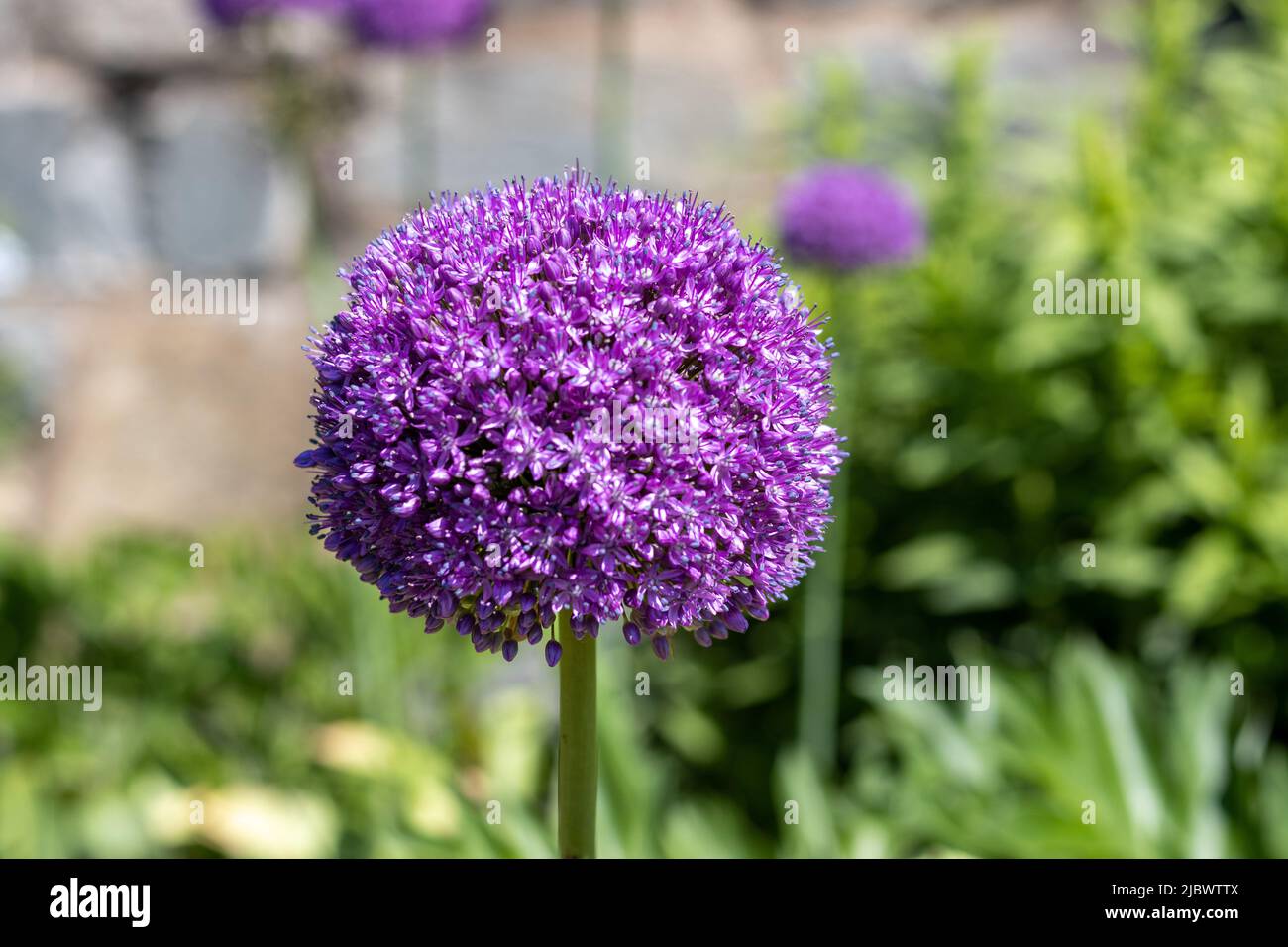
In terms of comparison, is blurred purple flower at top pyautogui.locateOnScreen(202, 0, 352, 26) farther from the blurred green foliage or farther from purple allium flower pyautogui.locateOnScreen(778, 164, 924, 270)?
the blurred green foliage

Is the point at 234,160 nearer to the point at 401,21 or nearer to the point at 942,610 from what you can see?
the point at 401,21

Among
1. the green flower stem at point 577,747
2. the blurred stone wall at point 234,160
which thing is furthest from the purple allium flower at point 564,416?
the blurred stone wall at point 234,160

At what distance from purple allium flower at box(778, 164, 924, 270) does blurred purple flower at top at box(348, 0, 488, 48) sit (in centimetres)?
122

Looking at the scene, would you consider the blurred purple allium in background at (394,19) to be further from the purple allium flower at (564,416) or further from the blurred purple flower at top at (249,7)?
the purple allium flower at (564,416)

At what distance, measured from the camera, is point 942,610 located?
417cm

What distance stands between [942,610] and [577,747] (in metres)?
2.88

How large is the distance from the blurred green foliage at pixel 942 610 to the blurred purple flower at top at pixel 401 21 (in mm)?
1491

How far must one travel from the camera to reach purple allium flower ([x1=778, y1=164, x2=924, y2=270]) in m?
3.25

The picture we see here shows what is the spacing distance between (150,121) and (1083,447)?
16.0ft

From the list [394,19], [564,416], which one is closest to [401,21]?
[394,19]

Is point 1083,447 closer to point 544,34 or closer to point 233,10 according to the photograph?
point 233,10

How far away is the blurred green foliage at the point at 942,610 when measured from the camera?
327cm

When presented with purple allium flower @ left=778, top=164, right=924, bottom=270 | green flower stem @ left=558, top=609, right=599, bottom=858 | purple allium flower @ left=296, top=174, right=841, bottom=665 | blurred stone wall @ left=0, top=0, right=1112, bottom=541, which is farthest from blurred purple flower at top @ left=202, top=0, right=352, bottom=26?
green flower stem @ left=558, top=609, right=599, bottom=858
